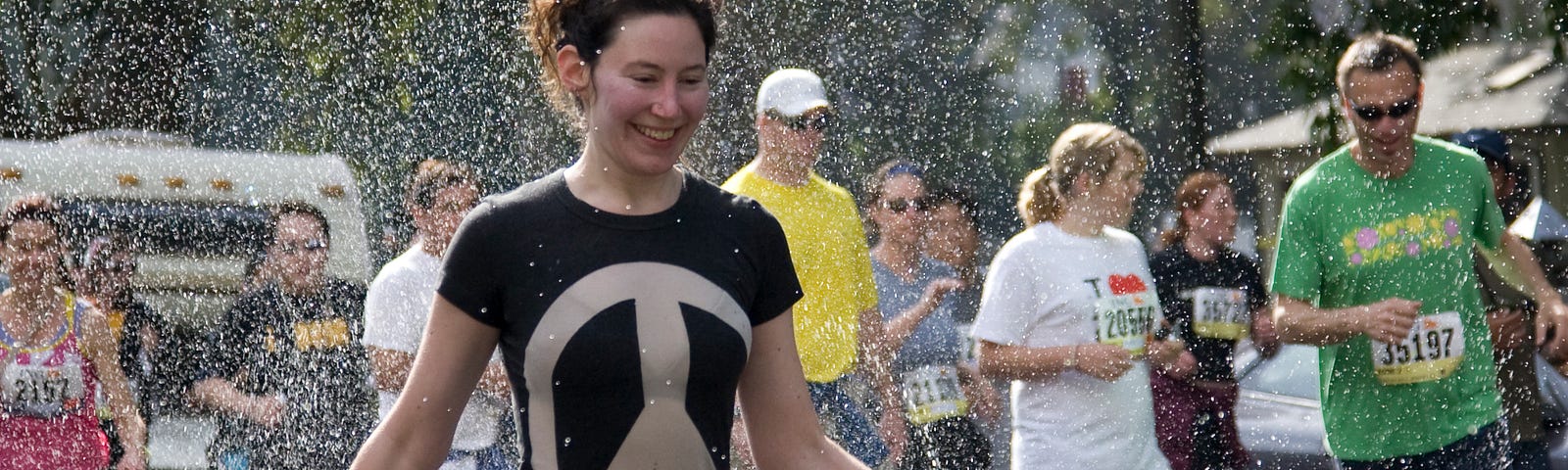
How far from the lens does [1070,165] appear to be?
17.9ft

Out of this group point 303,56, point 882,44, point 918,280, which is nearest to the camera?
point 918,280

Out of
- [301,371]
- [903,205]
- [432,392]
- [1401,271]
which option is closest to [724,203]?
[432,392]

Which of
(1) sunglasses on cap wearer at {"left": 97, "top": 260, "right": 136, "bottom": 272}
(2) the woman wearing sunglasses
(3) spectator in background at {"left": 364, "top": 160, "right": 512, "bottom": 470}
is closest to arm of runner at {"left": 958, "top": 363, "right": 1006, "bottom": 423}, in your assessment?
(2) the woman wearing sunglasses

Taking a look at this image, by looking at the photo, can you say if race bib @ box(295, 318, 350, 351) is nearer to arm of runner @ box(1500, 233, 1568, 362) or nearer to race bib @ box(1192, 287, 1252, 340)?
race bib @ box(1192, 287, 1252, 340)

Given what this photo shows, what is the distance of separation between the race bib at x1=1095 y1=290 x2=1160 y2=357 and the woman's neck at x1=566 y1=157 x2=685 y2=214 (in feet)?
9.03

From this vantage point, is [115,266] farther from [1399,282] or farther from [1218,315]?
[1399,282]

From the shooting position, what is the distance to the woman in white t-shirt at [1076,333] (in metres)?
5.17

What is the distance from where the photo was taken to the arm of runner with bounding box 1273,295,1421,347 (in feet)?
16.1

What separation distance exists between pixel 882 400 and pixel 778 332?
128 inches

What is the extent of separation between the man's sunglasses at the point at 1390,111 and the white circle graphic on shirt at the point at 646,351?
2956 mm

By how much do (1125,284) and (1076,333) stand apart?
193 millimetres

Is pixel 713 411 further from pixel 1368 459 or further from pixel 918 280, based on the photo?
pixel 918 280

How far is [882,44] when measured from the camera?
14.7 metres

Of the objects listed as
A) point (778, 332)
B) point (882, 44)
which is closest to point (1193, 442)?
point (778, 332)
